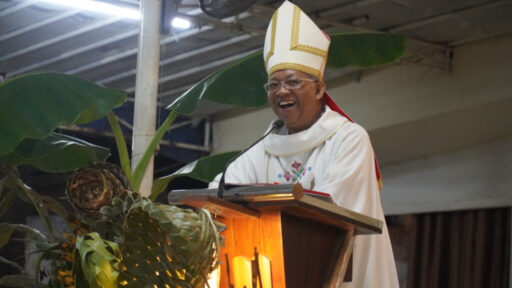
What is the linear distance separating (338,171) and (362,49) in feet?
7.98

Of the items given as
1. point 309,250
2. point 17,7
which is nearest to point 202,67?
point 17,7

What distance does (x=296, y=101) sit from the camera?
2750 mm

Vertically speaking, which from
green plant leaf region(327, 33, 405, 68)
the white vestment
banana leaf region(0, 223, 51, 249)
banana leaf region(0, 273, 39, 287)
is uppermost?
green plant leaf region(327, 33, 405, 68)

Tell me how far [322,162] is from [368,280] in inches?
14.8

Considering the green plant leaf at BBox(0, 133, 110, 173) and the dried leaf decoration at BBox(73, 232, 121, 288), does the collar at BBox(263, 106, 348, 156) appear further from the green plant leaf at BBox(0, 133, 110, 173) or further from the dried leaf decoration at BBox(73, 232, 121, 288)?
the green plant leaf at BBox(0, 133, 110, 173)

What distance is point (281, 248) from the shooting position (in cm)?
214

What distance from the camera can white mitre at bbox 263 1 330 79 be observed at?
2.84m

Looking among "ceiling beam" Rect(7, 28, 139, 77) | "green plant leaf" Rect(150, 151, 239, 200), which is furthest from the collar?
"ceiling beam" Rect(7, 28, 139, 77)

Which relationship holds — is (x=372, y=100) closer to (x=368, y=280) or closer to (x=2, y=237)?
(x=2, y=237)

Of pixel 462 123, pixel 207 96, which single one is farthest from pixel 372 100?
pixel 207 96

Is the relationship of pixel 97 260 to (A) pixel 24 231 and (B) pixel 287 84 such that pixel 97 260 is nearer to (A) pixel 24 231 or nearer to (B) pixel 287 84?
(B) pixel 287 84

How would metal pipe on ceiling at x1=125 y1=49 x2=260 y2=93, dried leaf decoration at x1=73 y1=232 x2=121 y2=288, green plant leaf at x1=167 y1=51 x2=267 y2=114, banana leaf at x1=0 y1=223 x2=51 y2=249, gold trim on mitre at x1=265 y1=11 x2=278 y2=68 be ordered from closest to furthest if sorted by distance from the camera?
dried leaf decoration at x1=73 y1=232 x2=121 y2=288, gold trim on mitre at x1=265 y1=11 x2=278 y2=68, banana leaf at x1=0 y1=223 x2=51 y2=249, green plant leaf at x1=167 y1=51 x2=267 y2=114, metal pipe on ceiling at x1=125 y1=49 x2=260 y2=93

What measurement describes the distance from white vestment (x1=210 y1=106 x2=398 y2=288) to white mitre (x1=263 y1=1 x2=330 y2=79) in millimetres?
164

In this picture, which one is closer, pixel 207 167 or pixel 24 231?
pixel 24 231
